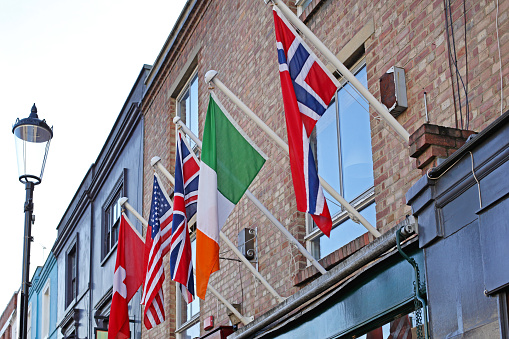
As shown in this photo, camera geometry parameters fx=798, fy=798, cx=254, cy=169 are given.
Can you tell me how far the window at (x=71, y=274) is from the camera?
23734 millimetres

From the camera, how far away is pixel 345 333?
809 centimetres

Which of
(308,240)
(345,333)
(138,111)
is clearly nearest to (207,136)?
(308,240)

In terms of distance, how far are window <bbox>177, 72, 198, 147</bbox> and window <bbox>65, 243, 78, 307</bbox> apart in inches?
369

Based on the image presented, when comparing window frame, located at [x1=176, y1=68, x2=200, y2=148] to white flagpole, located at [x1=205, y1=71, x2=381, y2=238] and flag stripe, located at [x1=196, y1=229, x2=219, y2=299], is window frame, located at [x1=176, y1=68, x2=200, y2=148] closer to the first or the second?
white flagpole, located at [x1=205, y1=71, x2=381, y2=238]

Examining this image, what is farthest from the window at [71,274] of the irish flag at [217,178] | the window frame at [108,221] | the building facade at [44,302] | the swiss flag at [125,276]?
the irish flag at [217,178]

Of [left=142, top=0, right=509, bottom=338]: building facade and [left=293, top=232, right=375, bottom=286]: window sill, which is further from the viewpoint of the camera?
[left=293, top=232, right=375, bottom=286]: window sill

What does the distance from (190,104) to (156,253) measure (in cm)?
500

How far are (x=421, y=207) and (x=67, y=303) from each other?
1904 cm

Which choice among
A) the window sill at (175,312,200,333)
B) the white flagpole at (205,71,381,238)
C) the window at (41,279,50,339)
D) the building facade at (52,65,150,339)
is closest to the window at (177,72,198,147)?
the building facade at (52,65,150,339)

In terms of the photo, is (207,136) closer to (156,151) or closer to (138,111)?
(156,151)

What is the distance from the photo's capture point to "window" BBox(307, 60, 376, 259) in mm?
9070

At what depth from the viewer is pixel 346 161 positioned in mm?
9492

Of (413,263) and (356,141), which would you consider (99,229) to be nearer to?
(356,141)

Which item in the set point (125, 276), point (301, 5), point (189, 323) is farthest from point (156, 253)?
point (301, 5)
